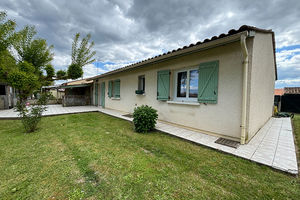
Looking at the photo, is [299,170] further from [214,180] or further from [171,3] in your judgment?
[171,3]

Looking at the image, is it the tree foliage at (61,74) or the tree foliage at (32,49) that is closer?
the tree foliage at (32,49)

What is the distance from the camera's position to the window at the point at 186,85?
417 centimetres

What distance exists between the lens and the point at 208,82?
143 inches

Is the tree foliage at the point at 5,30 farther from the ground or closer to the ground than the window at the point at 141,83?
farther from the ground

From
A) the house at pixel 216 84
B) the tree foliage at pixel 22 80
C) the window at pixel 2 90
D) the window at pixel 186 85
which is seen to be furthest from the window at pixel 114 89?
the window at pixel 2 90

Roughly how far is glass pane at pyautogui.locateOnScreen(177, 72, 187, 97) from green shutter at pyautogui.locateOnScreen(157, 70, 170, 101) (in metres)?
0.41

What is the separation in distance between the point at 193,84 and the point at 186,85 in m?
0.28

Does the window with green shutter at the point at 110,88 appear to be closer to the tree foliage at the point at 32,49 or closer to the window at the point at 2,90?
the tree foliage at the point at 32,49

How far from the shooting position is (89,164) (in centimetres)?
217

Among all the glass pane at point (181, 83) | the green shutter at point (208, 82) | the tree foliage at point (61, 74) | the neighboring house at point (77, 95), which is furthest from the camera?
the tree foliage at point (61, 74)

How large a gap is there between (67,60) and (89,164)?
50.5 ft

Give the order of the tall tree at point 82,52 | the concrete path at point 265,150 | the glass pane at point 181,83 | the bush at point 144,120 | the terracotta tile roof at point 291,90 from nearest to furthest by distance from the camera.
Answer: the concrete path at point 265,150 → the bush at point 144,120 → the glass pane at point 181,83 → the tall tree at point 82,52 → the terracotta tile roof at point 291,90

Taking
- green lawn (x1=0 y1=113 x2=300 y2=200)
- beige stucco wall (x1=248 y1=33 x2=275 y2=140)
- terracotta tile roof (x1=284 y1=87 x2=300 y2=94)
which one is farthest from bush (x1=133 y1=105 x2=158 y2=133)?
terracotta tile roof (x1=284 y1=87 x2=300 y2=94)

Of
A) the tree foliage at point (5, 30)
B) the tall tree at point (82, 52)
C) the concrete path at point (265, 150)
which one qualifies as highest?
the tall tree at point (82, 52)
